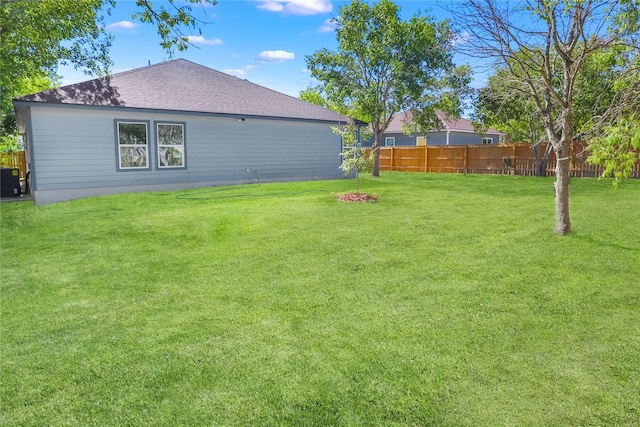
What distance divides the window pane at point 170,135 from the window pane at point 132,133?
1.58 ft

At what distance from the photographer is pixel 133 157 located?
12.7 metres

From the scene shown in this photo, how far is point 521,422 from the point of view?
2271 mm

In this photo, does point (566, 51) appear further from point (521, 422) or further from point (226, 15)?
point (226, 15)

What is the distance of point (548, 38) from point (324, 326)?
15.7 feet

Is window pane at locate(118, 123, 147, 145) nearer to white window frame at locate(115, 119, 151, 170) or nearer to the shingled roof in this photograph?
white window frame at locate(115, 119, 151, 170)

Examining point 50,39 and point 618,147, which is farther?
point 50,39

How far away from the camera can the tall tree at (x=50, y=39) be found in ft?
39.7

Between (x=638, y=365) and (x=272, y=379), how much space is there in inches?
95.2

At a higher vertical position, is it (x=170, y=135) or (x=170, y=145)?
(x=170, y=135)

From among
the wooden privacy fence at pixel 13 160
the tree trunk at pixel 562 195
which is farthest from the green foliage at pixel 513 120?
the wooden privacy fence at pixel 13 160

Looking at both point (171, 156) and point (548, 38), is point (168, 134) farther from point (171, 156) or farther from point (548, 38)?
point (548, 38)

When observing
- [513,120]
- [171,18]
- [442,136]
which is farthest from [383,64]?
[442,136]

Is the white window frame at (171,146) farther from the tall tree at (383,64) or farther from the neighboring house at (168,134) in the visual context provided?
the tall tree at (383,64)

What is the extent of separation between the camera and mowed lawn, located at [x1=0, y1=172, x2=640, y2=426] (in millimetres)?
2441
